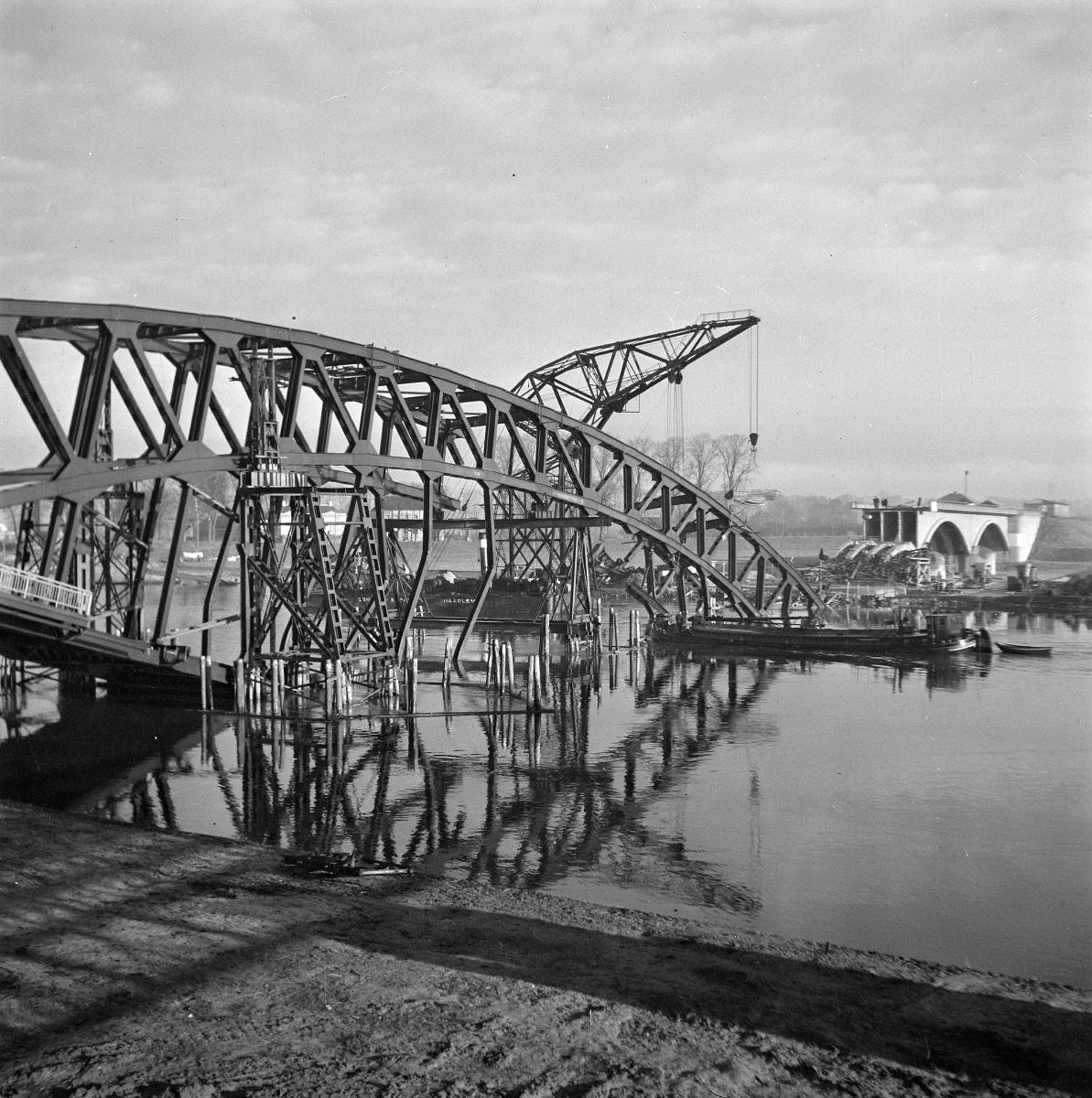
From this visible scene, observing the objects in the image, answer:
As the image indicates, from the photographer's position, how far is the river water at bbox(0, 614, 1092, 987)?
12930mm

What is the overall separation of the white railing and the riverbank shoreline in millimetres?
10551

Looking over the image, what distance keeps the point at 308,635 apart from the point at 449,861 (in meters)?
13.1

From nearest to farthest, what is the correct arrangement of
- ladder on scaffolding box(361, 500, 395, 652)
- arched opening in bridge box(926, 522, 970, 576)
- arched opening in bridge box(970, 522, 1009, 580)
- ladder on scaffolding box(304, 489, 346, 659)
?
1. ladder on scaffolding box(304, 489, 346, 659)
2. ladder on scaffolding box(361, 500, 395, 652)
3. arched opening in bridge box(970, 522, 1009, 580)
4. arched opening in bridge box(926, 522, 970, 576)

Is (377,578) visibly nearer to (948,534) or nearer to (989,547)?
(948,534)

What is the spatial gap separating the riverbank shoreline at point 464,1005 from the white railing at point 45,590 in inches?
415

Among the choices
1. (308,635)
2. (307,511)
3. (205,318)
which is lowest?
(308,635)

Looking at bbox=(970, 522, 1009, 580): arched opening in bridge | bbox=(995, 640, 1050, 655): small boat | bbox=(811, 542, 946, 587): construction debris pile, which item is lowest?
bbox=(995, 640, 1050, 655): small boat

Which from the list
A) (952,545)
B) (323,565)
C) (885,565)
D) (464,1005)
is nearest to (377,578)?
(323,565)

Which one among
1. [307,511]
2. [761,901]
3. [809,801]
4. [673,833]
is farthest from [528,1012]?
[307,511]

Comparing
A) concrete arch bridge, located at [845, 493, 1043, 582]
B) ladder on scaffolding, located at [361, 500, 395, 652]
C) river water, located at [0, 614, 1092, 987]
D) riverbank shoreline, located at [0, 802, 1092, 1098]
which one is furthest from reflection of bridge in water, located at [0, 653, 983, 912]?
concrete arch bridge, located at [845, 493, 1043, 582]

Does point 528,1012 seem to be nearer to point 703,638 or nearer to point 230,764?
point 230,764

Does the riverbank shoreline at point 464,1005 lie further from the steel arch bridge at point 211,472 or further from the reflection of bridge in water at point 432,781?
the steel arch bridge at point 211,472

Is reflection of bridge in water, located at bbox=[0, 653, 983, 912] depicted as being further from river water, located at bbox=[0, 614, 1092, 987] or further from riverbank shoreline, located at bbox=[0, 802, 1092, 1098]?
riverbank shoreline, located at bbox=[0, 802, 1092, 1098]

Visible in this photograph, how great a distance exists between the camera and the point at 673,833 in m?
16.3
